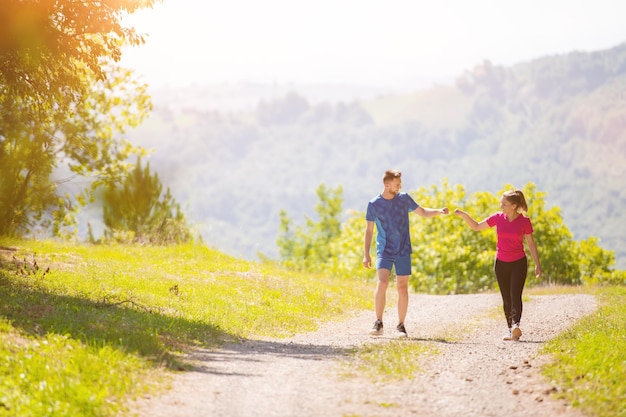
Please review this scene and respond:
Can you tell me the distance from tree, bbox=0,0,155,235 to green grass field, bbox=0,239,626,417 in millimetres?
2254

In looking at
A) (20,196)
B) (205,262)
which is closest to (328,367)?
(205,262)

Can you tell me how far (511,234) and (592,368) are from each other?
11.6ft

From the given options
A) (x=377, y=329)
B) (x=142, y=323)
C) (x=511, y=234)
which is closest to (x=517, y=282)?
(x=511, y=234)

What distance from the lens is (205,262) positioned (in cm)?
2039

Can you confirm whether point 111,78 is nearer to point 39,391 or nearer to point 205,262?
point 205,262

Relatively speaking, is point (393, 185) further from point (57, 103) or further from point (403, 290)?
point (57, 103)

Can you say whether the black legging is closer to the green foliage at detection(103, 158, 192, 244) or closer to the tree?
the tree

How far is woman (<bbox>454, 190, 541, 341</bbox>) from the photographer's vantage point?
11.7 m

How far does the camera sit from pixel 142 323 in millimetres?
11023

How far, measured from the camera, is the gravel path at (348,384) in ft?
25.0

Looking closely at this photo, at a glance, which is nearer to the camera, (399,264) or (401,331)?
(399,264)

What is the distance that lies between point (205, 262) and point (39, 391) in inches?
510

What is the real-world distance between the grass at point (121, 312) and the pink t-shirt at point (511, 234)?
146 inches

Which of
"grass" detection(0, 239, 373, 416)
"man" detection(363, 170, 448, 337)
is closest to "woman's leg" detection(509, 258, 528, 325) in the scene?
"man" detection(363, 170, 448, 337)
